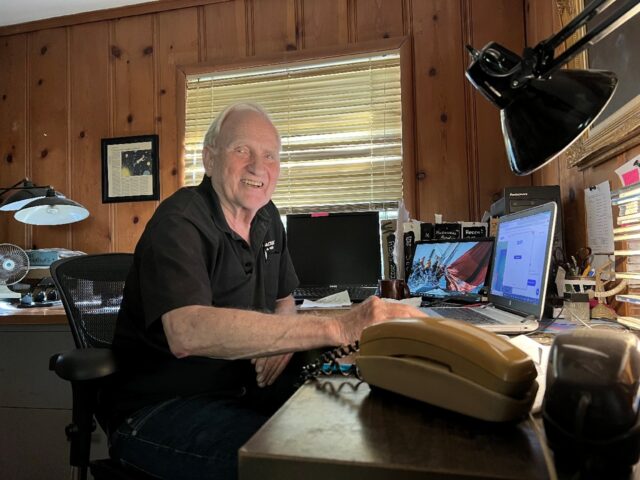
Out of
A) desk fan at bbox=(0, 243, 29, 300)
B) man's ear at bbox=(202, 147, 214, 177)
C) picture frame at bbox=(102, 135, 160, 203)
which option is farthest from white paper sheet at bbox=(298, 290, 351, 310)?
desk fan at bbox=(0, 243, 29, 300)

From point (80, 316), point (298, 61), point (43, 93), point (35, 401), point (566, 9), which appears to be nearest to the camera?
point (80, 316)

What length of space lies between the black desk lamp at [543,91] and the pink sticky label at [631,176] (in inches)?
21.2

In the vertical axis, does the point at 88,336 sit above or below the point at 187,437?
above

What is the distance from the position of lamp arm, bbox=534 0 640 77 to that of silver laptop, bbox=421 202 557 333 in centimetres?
54

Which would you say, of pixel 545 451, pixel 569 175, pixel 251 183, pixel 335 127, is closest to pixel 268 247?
pixel 251 183

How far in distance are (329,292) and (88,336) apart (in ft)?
3.77

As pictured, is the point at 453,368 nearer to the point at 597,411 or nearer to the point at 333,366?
the point at 597,411

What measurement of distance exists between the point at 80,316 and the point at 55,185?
2174mm

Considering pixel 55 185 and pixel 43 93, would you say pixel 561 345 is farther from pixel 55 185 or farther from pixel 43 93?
pixel 43 93

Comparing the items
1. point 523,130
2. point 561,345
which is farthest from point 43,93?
point 561,345

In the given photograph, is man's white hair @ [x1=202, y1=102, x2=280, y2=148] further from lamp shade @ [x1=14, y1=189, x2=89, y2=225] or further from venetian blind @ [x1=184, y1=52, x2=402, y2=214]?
lamp shade @ [x1=14, y1=189, x2=89, y2=225]

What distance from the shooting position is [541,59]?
663 mm

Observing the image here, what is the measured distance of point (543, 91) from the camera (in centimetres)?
69

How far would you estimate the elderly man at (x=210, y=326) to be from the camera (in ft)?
2.79
